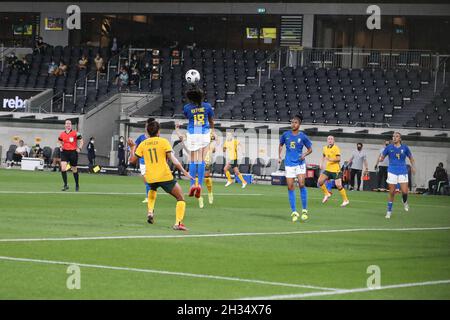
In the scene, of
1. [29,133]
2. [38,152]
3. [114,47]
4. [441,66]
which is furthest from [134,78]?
[441,66]

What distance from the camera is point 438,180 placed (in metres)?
46.0

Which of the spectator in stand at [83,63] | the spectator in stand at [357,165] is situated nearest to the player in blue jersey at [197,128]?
the spectator in stand at [357,165]

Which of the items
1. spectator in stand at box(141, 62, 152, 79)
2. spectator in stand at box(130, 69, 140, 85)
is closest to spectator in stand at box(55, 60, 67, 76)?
spectator in stand at box(130, 69, 140, 85)

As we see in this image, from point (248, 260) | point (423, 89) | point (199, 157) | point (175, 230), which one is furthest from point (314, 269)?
point (423, 89)

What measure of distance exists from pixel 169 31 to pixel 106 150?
10.2 m

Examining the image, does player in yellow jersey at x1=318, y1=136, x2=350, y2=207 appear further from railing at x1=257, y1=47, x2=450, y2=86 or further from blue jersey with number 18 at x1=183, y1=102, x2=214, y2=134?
railing at x1=257, y1=47, x2=450, y2=86

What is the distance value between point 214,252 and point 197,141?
26.3 ft

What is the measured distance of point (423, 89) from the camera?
5331cm

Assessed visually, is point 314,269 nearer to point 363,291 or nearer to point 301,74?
point 363,291

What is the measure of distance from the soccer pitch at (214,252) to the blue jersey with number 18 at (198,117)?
6.45 feet

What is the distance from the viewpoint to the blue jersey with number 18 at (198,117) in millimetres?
24297

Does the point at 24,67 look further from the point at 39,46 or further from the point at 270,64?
the point at 270,64

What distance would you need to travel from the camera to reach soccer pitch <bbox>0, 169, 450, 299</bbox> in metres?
12.5

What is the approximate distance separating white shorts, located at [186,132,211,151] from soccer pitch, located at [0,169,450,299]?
1.54 m
